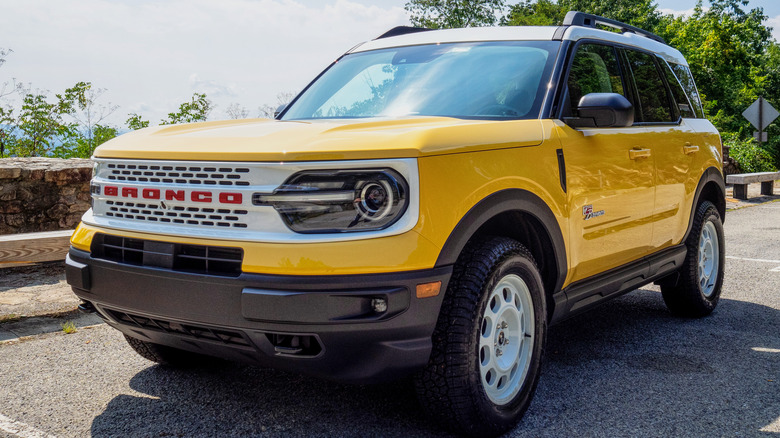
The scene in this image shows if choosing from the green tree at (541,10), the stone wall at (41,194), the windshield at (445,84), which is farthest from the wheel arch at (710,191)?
the green tree at (541,10)

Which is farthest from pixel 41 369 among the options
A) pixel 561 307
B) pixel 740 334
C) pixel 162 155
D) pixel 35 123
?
pixel 35 123

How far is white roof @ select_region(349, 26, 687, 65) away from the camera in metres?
4.15

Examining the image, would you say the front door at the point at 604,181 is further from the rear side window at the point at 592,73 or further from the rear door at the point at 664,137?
the rear door at the point at 664,137

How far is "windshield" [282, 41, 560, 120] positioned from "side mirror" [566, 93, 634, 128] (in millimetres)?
225

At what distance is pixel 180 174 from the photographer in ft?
9.41

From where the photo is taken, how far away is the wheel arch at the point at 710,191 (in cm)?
523

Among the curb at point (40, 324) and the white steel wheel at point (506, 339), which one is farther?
the curb at point (40, 324)

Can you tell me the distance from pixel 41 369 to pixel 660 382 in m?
3.43

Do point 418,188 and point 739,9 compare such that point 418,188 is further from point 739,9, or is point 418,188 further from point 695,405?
point 739,9

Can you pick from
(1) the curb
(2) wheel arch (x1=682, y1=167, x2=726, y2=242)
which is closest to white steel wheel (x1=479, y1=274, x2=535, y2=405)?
(2) wheel arch (x1=682, y1=167, x2=726, y2=242)

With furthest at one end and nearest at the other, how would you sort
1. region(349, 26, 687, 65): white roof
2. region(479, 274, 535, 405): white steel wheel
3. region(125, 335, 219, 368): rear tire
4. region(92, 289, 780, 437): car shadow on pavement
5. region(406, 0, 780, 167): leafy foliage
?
region(406, 0, 780, 167): leafy foliage → region(349, 26, 687, 65): white roof → region(125, 335, 219, 368): rear tire → region(92, 289, 780, 437): car shadow on pavement → region(479, 274, 535, 405): white steel wheel

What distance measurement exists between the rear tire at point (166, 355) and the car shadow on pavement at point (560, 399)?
0.05 meters

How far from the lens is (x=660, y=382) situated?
397 centimetres

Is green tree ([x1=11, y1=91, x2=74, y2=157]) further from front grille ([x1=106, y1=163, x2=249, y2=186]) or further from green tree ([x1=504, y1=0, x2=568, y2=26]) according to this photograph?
green tree ([x1=504, y1=0, x2=568, y2=26])
